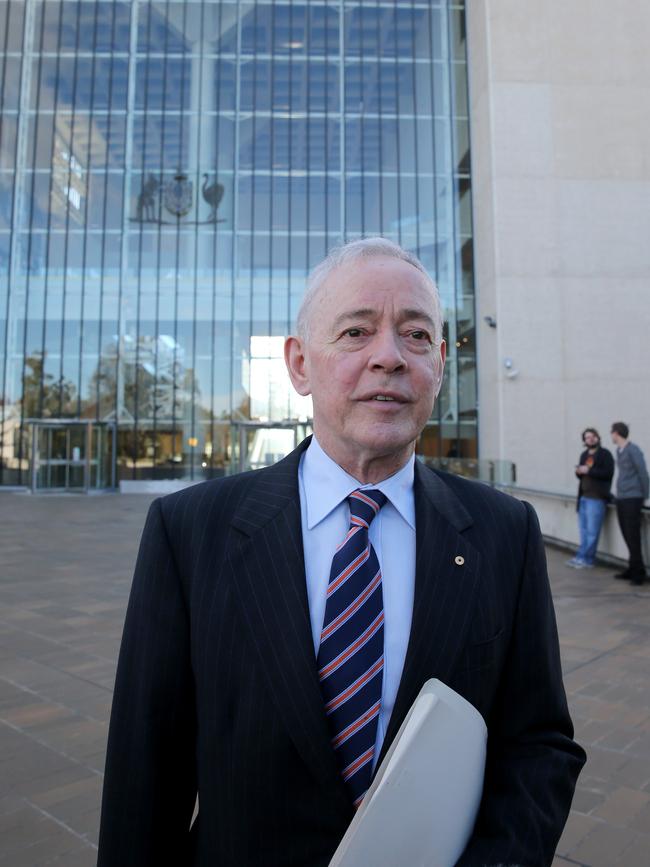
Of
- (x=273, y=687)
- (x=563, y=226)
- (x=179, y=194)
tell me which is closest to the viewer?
(x=273, y=687)

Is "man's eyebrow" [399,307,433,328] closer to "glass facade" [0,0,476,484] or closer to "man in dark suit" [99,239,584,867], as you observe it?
"man in dark suit" [99,239,584,867]

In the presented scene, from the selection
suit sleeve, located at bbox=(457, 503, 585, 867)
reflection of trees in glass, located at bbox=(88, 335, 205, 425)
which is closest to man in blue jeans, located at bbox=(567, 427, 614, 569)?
suit sleeve, located at bbox=(457, 503, 585, 867)

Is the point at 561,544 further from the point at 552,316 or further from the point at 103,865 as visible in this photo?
the point at 552,316

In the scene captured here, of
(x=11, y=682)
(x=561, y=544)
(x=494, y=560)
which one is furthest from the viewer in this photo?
(x=561, y=544)

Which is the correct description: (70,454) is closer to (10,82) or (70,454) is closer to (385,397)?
(10,82)

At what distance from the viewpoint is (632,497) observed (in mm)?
7332

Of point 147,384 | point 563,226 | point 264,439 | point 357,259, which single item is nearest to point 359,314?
point 357,259

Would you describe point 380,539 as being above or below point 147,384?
below

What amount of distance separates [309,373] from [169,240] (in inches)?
986

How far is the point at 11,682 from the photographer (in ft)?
13.6

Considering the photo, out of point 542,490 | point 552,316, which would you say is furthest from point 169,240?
point 542,490

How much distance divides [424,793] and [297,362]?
0.97 meters

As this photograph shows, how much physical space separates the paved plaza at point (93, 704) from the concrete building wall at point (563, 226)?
1270 cm

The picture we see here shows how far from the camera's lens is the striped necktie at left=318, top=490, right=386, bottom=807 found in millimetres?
1192
